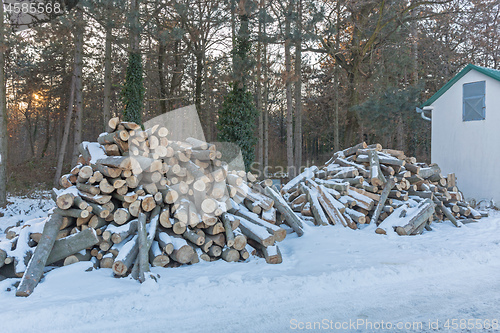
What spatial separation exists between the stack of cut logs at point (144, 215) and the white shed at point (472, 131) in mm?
10099

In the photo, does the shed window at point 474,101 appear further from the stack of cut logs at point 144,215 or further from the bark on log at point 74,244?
the bark on log at point 74,244

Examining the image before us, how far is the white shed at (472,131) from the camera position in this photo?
473 inches

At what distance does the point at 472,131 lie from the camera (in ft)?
41.6

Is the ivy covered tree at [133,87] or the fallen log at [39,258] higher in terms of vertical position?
the ivy covered tree at [133,87]

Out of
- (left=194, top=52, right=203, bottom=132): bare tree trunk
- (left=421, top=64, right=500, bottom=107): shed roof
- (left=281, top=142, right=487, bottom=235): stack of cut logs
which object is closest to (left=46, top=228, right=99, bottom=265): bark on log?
(left=281, top=142, right=487, bottom=235): stack of cut logs

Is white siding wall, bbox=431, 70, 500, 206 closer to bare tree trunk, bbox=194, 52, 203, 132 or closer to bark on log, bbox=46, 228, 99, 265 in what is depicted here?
bare tree trunk, bbox=194, 52, 203, 132

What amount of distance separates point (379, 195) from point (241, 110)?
30.2 feet

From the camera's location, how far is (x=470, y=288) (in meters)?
4.62

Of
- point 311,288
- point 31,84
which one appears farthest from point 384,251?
point 31,84

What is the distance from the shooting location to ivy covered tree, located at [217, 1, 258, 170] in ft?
52.2

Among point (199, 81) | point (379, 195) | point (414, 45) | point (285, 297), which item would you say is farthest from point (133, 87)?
point (414, 45)

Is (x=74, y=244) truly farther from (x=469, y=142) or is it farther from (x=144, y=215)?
(x=469, y=142)

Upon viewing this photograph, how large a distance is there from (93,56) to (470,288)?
63.5 feet

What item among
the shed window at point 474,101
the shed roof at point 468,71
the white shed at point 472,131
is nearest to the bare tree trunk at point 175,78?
the shed roof at point 468,71
